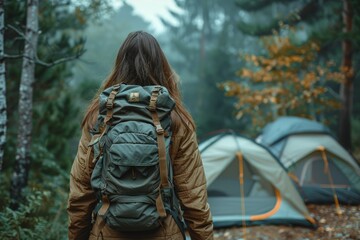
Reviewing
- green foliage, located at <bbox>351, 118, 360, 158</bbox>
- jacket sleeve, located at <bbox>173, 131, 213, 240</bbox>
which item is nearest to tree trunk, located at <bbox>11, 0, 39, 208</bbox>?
jacket sleeve, located at <bbox>173, 131, 213, 240</bbox>

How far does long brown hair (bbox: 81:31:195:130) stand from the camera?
204cm

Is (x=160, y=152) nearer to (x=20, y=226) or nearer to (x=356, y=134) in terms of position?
(x=20, y=226)

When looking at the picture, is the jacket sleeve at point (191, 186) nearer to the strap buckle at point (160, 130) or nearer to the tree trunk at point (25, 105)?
the strap buckle at point (160, 130)

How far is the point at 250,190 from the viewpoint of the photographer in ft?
20.0

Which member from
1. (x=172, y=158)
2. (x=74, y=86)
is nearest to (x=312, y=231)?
(x=172, y=158)

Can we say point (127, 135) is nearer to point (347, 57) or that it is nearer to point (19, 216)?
point (19, 216)

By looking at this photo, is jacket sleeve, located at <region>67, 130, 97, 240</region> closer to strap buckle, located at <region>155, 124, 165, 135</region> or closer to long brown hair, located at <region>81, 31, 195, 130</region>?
long brown hair, located at <region>81, 31, 195, 130</region>

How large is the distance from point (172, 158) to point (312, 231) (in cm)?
400

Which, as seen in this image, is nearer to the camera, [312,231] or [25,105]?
[25,105]

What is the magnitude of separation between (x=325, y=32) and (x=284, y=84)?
90.1 inches

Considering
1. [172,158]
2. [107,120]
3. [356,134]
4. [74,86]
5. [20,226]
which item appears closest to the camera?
[107,120]

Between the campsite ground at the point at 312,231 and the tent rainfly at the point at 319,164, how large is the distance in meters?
0.64

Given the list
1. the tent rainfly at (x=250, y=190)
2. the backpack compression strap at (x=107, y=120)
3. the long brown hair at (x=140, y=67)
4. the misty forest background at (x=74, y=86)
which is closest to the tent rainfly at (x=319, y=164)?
the tent rainfly at (x=250, y=190)

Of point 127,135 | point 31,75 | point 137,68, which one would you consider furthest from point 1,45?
point 127,135
